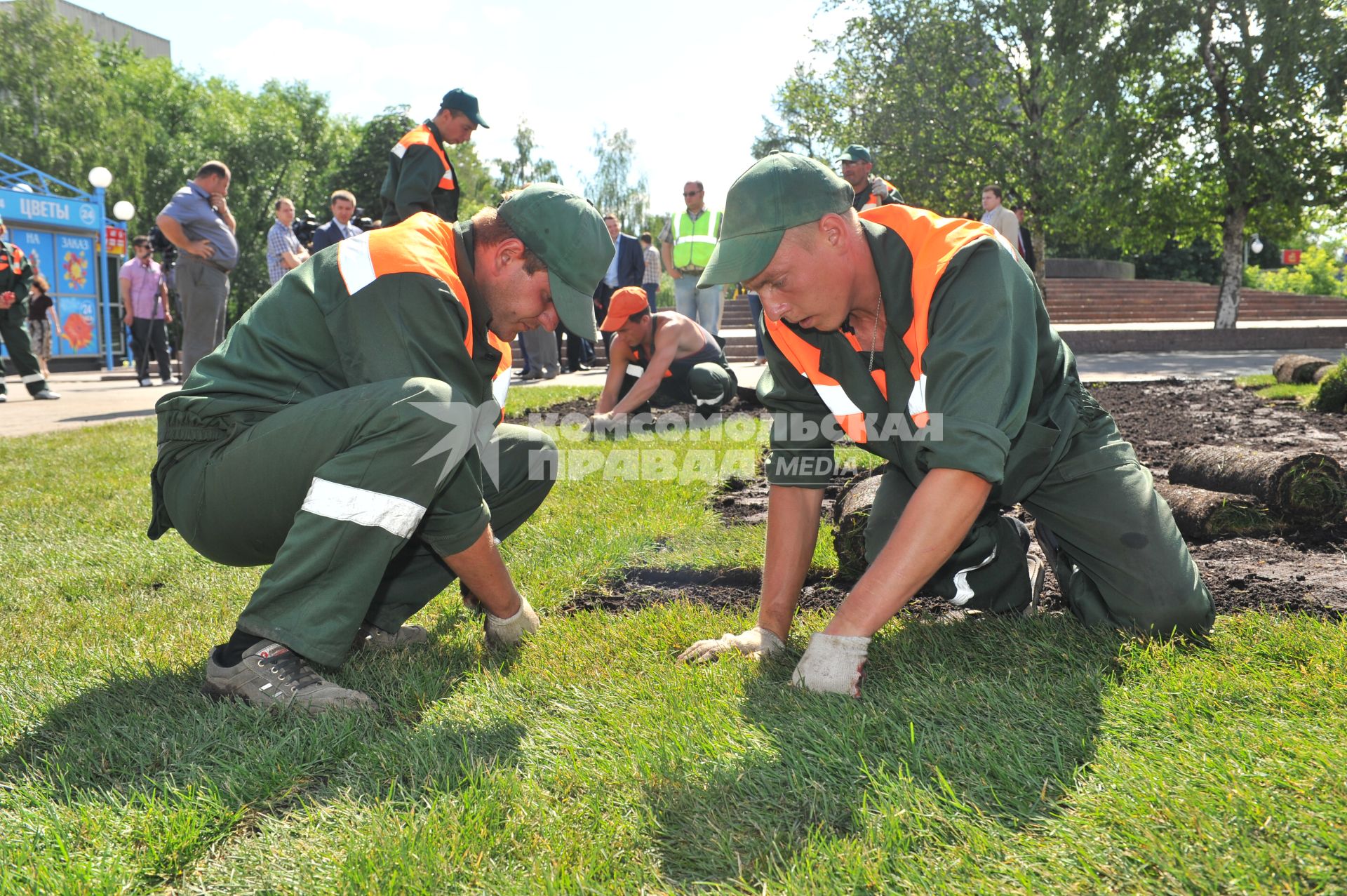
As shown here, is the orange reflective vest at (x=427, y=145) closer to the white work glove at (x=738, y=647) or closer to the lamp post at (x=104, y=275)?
the white work glove at (x=738, y=647)

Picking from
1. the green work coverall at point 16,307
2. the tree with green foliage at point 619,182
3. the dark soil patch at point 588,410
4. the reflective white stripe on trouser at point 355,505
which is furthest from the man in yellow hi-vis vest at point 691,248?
the tree with green foliage at point 619,182

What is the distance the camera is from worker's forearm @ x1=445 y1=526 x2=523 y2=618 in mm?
2529

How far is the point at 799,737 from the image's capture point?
2.03 metres

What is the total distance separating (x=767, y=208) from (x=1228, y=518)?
2427mm

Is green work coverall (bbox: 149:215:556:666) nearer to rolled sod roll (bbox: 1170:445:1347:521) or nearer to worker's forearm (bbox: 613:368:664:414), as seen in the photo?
rolled sod roll (bbox: 1170:445:1347:521)

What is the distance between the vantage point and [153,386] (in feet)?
43.6

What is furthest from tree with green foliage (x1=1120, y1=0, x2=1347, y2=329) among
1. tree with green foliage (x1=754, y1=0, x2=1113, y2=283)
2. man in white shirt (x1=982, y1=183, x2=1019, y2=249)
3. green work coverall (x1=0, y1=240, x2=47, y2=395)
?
green work coverall (x1=0, y1=240, x2=47, y2=395)

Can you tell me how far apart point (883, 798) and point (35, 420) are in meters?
9.26

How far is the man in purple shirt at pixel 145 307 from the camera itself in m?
13.2

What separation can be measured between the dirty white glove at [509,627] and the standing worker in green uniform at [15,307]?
362 inches

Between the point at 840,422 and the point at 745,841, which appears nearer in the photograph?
the point at 745,841

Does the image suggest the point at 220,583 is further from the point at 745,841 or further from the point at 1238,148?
the point at 1238,148

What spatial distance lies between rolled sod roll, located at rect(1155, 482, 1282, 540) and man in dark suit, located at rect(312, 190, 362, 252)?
7600mm

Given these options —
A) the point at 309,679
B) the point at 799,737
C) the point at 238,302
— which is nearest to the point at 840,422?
the point at 799,737
